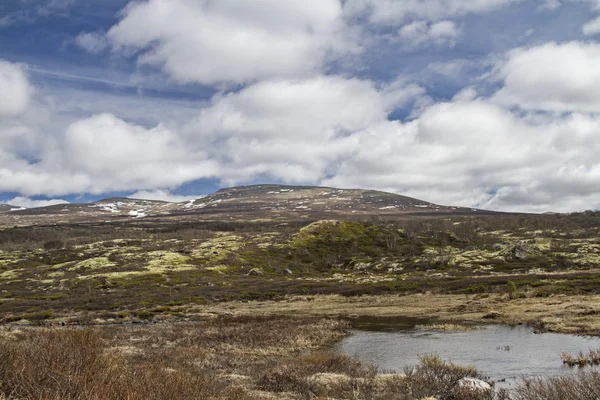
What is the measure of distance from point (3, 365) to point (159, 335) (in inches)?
1266

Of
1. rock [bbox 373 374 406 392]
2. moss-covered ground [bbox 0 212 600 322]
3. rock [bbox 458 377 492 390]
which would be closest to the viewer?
rock [bbox 458 377 492 390]

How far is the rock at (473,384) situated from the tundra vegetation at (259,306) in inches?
16.7

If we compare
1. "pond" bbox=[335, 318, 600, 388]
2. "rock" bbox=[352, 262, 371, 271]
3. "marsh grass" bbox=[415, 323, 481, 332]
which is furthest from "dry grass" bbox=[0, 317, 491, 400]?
"rock" bbox=[352, 262, 371, 271]

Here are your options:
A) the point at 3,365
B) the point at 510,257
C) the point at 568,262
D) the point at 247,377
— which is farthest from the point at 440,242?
the point at 3,365

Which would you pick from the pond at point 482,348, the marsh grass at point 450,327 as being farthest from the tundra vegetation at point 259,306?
the pond at point 482,348

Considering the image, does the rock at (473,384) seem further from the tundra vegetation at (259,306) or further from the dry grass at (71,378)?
the dry grass at (71,378)

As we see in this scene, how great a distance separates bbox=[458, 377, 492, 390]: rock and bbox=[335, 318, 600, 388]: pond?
2068mm

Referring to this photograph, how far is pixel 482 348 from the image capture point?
100ft

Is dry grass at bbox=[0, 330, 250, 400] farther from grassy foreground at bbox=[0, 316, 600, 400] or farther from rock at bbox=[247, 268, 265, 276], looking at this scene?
rock at bbox=[247, 268, 265, 276]

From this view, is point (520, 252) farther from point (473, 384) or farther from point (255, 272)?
point (473, 384)

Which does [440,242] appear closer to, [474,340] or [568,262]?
[568,262]

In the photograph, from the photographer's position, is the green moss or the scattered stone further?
the green moss

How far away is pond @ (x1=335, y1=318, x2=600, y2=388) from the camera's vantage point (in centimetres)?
2378

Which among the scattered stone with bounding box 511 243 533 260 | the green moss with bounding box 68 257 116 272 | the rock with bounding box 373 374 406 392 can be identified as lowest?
the green moss with bounding box 68 257 116 272
